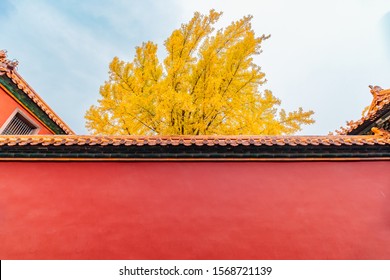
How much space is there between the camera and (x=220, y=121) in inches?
298

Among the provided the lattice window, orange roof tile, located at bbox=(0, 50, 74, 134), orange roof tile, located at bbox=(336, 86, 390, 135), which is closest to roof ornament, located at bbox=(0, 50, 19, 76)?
orange roof tile, located at bbox=(0, 50, 74, 134)

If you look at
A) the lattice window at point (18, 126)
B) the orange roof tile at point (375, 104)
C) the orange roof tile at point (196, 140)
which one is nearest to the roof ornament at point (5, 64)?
the lattice window at point (18, 126)

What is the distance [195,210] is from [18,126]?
259 inches

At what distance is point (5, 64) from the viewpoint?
668 centimetres

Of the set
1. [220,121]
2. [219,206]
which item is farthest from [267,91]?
[219,206]

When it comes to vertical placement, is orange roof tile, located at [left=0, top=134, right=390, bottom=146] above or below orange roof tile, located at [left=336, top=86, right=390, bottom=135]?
below

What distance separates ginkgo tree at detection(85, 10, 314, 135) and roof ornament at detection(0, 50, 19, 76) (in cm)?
228

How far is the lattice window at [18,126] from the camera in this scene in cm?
723

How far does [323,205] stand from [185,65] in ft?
16.0

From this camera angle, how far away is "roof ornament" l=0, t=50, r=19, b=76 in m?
6.60

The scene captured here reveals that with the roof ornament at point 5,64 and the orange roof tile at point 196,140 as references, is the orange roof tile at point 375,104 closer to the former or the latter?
the orange roof tile at point 196,140

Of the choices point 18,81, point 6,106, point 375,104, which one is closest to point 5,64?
point 18,81

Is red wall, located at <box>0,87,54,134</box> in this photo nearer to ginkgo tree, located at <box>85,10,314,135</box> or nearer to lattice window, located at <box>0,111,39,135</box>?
lattice window, located at <box>0,111,39,135</box>
